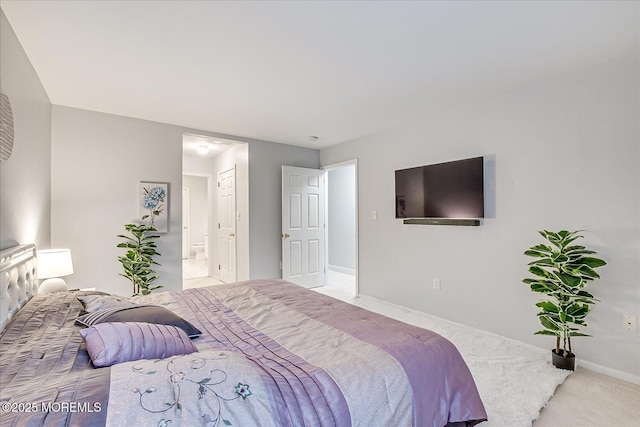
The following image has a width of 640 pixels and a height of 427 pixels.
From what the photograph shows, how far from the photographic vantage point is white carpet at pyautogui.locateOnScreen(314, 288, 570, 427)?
189cm

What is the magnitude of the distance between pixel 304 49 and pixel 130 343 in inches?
79.6

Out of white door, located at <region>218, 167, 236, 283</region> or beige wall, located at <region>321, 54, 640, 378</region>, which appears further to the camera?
white door, located at <region>218, 167, 236, 283</region>

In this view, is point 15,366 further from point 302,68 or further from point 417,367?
point 302,68

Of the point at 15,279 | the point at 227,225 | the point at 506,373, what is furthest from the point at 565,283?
the point at 227,225

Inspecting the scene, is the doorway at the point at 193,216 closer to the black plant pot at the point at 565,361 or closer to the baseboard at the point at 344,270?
the baseboard at the point at 344,270

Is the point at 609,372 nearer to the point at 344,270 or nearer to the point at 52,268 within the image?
the point at 52,268

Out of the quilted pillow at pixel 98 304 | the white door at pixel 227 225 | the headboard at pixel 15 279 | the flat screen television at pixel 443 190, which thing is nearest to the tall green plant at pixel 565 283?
the flat screen television at pixel 443 190

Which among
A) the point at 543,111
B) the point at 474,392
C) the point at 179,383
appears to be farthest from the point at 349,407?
the point at 543,111

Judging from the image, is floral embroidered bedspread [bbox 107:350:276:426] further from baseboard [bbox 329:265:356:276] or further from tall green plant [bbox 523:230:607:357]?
baseboard [bbox 329:265:356:276]

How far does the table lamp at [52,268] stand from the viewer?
2.47 meters

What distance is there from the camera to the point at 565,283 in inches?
89.1

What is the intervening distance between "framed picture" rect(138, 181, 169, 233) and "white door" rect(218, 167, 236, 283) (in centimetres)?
136

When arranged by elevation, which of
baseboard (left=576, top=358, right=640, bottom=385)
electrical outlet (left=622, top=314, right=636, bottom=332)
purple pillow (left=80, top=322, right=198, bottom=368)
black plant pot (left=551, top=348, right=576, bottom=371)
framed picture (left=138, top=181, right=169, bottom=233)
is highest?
framed picture (left=138, top=181, right=169, bottom=233)

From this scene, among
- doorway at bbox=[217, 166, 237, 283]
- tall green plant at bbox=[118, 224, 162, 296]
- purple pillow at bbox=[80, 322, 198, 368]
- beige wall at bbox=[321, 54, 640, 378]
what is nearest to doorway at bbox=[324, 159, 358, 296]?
Answer: doorway at bbox=[217, 166, 237, 283]
